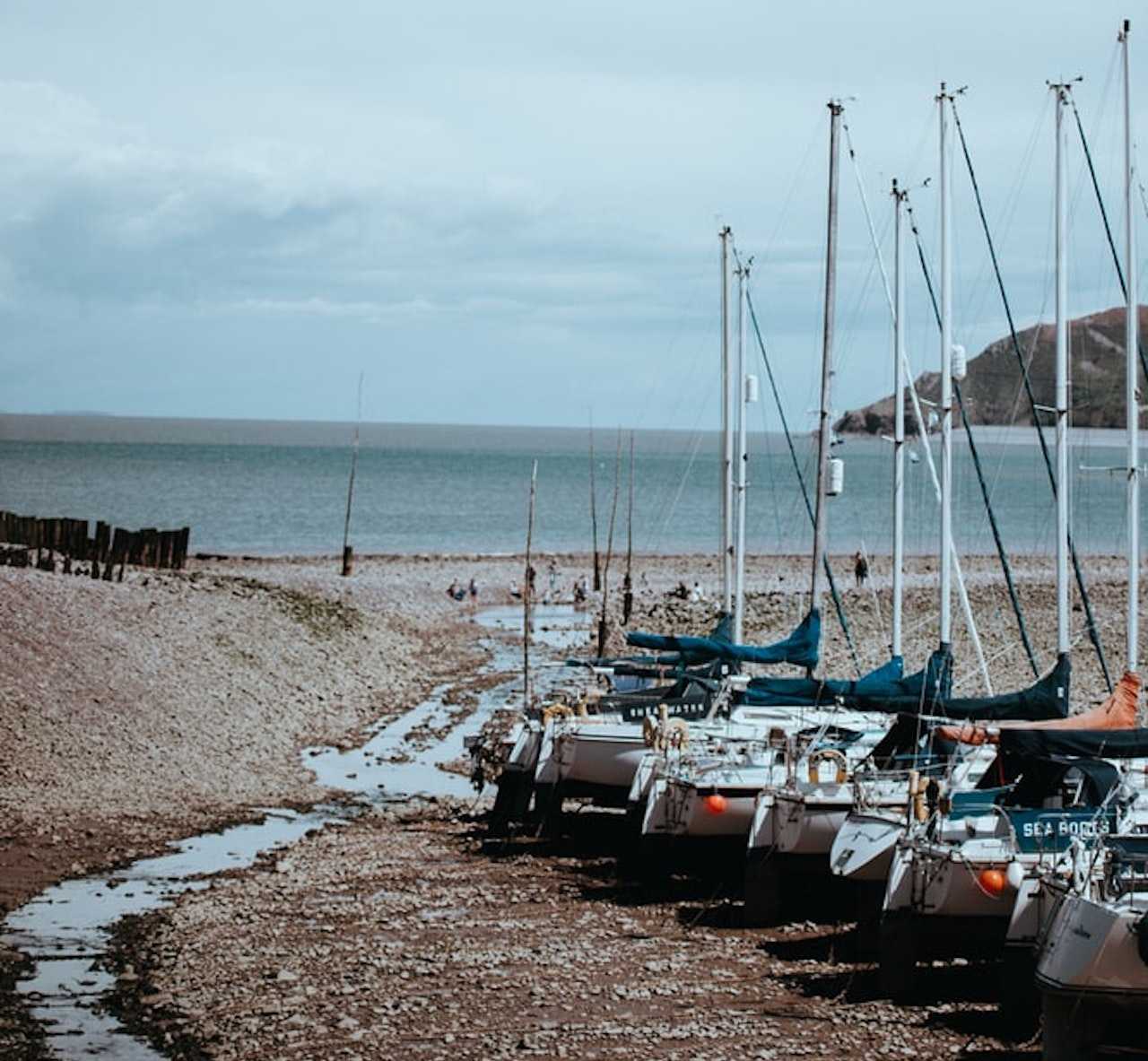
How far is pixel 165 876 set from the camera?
85.0ft

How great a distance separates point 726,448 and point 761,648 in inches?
330

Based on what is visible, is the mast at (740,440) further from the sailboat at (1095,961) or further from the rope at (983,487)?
the sailboat at (1095,961)

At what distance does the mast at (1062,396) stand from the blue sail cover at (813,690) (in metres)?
2.96

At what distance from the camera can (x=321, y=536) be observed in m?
106

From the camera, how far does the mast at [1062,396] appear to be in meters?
29.1

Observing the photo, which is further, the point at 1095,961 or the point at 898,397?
the point at 898,397

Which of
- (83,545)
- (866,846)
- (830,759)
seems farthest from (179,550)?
(866,846)

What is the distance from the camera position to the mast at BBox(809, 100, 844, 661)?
35.9 metres

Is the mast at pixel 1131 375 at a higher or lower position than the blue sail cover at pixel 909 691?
higher

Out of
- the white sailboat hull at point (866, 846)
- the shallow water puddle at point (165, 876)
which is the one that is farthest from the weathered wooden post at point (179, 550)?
the white sailboat hull at point (866, 846)

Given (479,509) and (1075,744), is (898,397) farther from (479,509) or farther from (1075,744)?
(479,509)

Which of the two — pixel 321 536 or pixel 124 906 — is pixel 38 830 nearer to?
pixel 124 906

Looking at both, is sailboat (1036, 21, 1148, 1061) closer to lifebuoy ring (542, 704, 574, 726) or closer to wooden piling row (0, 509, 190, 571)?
lifebuoy ring (542, 704, 574, 726)

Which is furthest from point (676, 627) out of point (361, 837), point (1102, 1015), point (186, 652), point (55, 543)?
point (1102, 1015)
